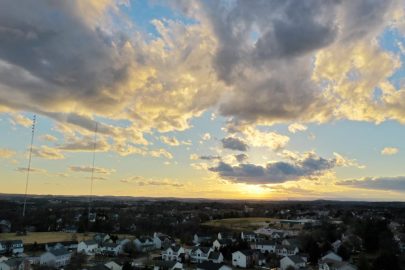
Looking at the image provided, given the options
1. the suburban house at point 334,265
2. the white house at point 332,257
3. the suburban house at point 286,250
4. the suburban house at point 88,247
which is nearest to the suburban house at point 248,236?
the suburban house at point 286,250

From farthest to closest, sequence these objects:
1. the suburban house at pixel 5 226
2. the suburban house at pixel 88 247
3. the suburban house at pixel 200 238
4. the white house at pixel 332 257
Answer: the suburban house at pixel 5 226, the suburban house at pixel 200 238, the suburban house at pixel 88 247, the white house at pixel 332 257

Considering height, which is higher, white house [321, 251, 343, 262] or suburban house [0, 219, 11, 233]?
suburban house [0, 219, 11, 233]

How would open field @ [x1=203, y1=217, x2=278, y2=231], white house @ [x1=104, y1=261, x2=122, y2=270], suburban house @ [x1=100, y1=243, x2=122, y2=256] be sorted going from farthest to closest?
open field @ [x1=203, y1=217, x2=278, y2=231]
suburban house @ [x1=100, y1=243, x2=122, y2=256]
white house @ [x1=104, y1=261, x2=122, y2=270]

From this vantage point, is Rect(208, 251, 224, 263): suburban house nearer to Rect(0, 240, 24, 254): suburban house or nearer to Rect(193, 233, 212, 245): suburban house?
Rect(193, 233, 212, 245): suburban house

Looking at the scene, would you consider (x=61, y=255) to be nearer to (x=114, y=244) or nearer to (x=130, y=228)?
(x=114, y=244)

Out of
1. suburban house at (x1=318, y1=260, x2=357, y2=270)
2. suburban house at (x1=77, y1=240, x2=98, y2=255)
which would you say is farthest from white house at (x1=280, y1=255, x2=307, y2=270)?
suburban house at (x1=77, y1=240, x2=98, y2=255)

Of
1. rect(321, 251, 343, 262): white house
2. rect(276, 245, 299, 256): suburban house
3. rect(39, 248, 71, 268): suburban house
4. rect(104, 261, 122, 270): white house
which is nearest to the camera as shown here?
rect(104, 261, 122, 270): white house

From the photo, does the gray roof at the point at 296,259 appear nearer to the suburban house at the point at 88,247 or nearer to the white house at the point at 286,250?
the white house at the point at 286,250
